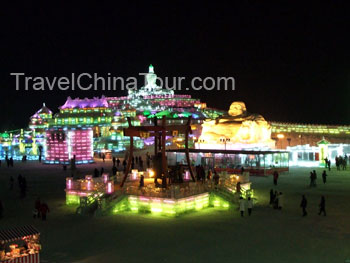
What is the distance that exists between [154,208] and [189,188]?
66.3 inches

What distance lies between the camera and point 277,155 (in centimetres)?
3178

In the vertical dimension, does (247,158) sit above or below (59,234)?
above

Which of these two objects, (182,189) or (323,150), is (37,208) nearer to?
(182,189)

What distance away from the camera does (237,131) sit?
4141 cm

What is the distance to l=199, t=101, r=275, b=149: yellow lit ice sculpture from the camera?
40.5m

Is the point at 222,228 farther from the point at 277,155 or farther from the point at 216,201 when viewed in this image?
the point at 277,155

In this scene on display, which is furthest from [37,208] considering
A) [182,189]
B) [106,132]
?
[106,132]

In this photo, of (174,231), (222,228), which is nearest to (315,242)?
(222,228)

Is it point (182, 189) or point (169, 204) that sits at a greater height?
point (182, 189)

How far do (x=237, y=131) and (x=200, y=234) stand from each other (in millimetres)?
28428

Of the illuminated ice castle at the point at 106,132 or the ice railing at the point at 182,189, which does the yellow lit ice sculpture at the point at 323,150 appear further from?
the ice railing at the point at 182,189

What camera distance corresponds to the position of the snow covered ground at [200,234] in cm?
1137

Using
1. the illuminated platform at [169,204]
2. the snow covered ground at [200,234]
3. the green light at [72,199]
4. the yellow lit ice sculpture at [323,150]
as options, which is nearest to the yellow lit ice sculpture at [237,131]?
the yellow lit ice sculpture at [323,150]

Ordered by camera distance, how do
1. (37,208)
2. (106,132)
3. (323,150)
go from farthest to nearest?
1. (106,132)
2. (323,150)
3. (37,208)
